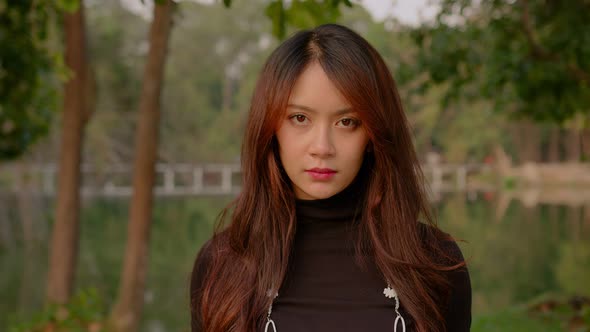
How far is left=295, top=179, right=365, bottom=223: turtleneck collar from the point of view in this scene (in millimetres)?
1639

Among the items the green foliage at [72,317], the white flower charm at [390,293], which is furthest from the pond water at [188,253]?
the white flower charm at [390,293]

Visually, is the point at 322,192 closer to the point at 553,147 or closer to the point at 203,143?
the point at 203,143

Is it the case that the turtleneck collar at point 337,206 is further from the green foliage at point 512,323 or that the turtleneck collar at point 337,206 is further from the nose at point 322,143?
the green foliage at point 512,323

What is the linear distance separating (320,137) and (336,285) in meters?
0.36

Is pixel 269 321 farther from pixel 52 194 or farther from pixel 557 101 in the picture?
pixel 52 194

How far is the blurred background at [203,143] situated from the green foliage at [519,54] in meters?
0.02

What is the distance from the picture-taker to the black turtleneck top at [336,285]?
5.04 ft

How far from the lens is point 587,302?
6477 millimetres

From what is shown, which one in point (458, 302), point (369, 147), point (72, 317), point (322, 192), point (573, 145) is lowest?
point (72, 317)

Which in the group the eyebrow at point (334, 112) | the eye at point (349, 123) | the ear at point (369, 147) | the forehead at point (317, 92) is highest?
the forehead at point (317, 92)

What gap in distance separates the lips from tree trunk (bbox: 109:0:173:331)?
13.6 feet

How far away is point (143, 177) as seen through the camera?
570 cm

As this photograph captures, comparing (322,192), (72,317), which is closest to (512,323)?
(72,317)

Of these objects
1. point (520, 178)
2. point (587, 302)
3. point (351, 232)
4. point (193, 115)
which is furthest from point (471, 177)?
point (351, 232)
